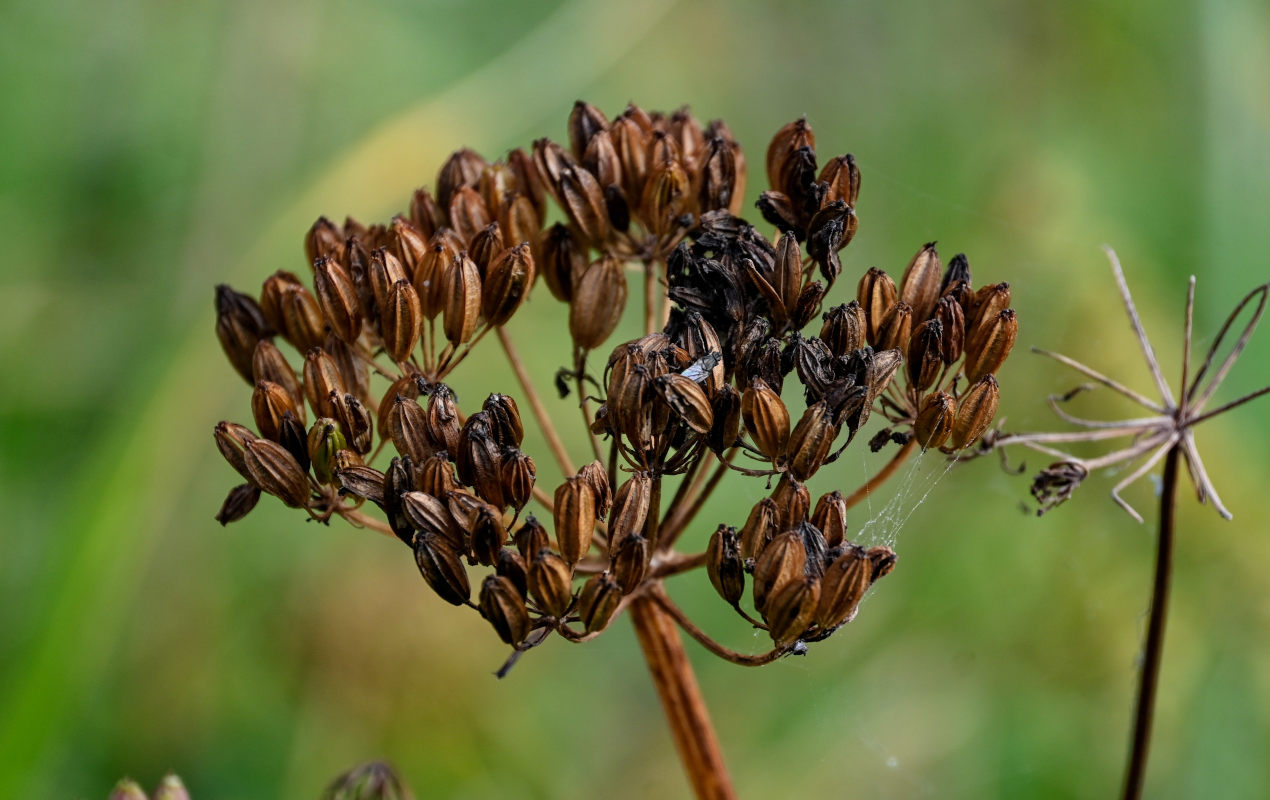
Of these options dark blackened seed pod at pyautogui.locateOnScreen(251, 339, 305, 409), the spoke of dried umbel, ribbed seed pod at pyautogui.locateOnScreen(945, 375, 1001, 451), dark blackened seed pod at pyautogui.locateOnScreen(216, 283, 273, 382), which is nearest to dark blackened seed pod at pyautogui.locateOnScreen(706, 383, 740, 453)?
the spoke of dried umbel

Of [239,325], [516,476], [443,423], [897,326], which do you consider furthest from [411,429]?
[897,326]

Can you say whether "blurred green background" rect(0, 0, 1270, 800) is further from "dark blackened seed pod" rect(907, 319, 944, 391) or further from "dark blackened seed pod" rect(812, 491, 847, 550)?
"dark blackened seed pod" rect(812, 491, 847, 550)

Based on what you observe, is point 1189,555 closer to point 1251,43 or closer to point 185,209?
point 1251,43

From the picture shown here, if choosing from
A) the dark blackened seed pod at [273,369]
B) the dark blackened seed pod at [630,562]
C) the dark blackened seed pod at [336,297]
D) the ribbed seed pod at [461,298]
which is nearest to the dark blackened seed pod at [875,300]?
the dark blackened seed pod at [630,562]

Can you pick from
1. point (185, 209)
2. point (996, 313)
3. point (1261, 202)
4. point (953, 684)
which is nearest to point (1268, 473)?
point (1261, 202)

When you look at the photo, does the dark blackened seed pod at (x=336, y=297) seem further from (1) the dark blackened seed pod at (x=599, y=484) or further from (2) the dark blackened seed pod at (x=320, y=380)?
(1) the dark blackened seed pod at (x=599, y=484)

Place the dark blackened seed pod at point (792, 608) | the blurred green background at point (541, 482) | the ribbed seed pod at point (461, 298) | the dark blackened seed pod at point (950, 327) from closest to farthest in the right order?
the dark blackened seed pod at point (792, 608), the dark blackened seed pod at point (950, 327), the ribbed seed pod at point (461, 298), the blurred green background at point (541, 482)
